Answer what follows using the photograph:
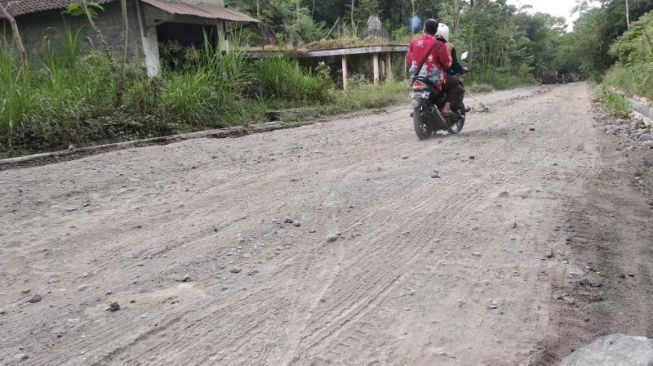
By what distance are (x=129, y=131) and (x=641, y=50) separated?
43.1 ft

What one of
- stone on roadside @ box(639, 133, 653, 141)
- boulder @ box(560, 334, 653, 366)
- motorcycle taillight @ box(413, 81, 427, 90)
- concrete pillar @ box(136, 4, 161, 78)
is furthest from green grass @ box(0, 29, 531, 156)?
boulder @ box(560, 334, 653, 366)

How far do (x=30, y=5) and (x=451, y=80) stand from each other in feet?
39.4

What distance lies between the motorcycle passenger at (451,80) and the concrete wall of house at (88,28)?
8838 mm

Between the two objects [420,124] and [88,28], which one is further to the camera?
[88,28]

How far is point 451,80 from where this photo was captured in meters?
8.47

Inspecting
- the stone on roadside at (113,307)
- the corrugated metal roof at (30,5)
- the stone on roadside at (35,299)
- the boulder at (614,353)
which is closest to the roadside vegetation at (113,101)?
the corrugated metal roof at (30,5)

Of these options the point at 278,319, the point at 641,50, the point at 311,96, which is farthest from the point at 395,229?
the point at 641,50

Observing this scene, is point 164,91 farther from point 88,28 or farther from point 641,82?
point 641,82

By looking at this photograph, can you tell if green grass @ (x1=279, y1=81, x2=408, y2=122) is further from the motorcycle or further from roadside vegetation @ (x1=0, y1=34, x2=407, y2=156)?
the motorcycle

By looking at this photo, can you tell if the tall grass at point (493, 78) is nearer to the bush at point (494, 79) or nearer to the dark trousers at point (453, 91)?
the bush at point (494, 79)

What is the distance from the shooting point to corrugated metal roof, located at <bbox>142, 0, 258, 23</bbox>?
13.8m

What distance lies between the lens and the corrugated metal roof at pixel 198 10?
542 inches

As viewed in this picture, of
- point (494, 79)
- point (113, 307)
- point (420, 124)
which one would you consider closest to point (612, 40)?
point (494, 79)

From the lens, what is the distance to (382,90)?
19.0 m
